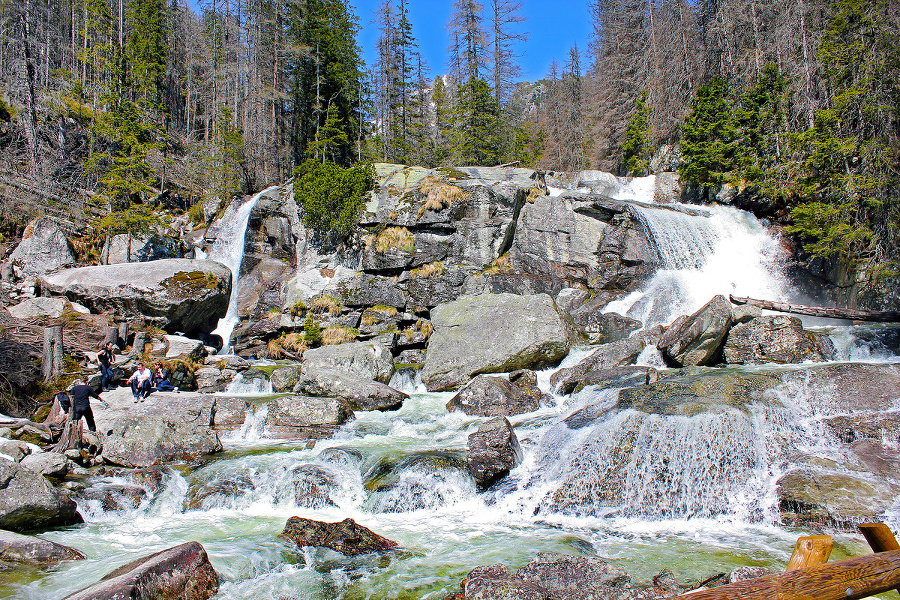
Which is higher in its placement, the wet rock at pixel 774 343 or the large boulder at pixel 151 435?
the wet rock at pixel 774 343

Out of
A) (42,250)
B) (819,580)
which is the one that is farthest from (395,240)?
(819,580)

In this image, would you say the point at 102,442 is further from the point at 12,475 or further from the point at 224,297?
the point at 224,297

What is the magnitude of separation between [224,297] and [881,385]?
2092cm

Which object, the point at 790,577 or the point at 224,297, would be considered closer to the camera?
the point at 790,577

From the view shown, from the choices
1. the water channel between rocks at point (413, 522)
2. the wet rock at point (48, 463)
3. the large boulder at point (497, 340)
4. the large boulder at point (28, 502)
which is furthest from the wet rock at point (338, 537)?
the large boulder at point (497, 340)

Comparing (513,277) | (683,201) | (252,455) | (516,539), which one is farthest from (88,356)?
(683,201)

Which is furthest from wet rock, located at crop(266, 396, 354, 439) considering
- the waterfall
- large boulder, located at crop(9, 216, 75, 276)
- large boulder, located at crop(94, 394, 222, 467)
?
large boulder, located at crop(9, 216, 75, 276)

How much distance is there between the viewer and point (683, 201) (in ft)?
91.0

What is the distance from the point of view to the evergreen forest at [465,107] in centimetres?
1759

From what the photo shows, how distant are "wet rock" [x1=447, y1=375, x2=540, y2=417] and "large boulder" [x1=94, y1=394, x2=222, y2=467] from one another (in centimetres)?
604

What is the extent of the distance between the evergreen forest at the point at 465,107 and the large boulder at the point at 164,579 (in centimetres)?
2042

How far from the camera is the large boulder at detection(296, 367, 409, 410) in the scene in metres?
13.3

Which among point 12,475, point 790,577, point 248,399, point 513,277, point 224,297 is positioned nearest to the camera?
point 790,577

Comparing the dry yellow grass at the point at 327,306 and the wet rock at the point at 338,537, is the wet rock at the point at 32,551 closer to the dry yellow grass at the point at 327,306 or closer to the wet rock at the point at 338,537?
the wet rock at the point at 338,537
